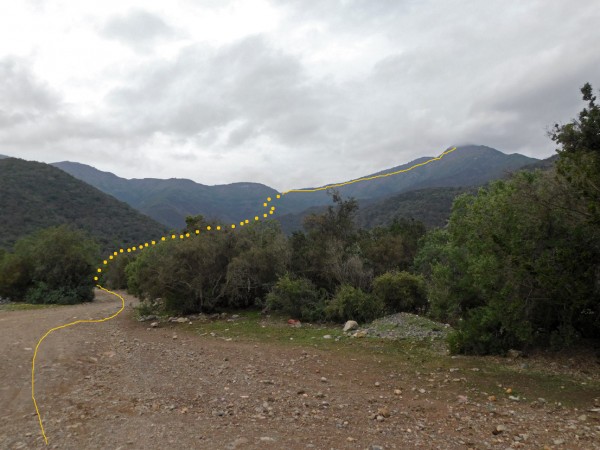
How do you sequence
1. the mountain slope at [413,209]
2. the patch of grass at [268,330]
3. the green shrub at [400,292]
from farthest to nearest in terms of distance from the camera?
the mountain slope at [413,209] < the green shrub at [400,292] < the patch of grass at [268,330]

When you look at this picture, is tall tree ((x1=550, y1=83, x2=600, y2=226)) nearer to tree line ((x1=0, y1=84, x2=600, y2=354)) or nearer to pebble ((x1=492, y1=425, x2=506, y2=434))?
tree line ((x1=0, y1=84, x2=600, y2=354))

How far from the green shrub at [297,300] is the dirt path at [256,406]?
464 centimetres

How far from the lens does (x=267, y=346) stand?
1193cm

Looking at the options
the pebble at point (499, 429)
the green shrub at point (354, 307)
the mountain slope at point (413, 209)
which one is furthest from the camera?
the mountain slope at point (413, 209)

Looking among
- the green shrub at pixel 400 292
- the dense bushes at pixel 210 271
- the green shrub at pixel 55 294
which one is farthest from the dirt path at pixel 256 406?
the green shrub at pixel 55 294

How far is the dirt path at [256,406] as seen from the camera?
5.66 meters

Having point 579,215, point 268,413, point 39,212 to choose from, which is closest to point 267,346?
point 268,413

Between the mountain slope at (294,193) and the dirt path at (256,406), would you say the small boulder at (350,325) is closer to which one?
the dirt path at (256,406)

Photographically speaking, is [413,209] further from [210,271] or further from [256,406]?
[256,406]

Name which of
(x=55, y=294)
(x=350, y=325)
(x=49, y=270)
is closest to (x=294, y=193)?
(x=49, y=270)

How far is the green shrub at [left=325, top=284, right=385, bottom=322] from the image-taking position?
1517 centimetres

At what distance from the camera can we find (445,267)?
11.6 meters

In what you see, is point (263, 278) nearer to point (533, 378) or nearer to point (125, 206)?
point (533, 378)

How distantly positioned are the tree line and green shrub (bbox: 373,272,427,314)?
0.14 feet
